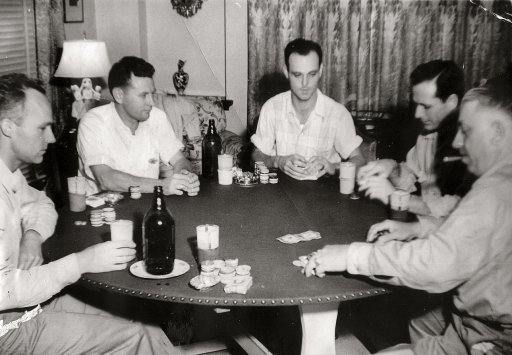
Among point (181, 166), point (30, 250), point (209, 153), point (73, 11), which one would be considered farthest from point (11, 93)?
point (73, 11)

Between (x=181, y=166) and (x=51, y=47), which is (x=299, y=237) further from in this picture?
(x=51, y=47)

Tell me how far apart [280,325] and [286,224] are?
1092 mm

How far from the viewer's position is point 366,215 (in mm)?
2121

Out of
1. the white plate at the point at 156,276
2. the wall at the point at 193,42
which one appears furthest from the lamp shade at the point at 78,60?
the white plate at the point at 156,276

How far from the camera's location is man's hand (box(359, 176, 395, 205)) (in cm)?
224

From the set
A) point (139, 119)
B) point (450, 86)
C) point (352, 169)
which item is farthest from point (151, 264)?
point (450, 86)

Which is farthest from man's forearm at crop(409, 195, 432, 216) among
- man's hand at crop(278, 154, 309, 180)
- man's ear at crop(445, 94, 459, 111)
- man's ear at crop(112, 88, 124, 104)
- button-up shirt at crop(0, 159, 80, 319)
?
man's ear at crop(112, 88, 124, 104)

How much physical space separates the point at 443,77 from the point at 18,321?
7.52 feet

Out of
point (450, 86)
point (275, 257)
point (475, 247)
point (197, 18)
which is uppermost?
point (197, 18)

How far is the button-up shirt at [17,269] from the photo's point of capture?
1.49m

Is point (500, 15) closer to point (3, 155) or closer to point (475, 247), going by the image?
point (475, 247)

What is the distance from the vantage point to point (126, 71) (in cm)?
279

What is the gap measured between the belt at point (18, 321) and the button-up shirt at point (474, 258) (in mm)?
1065

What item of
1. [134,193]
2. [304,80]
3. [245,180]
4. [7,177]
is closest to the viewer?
[7,177]
